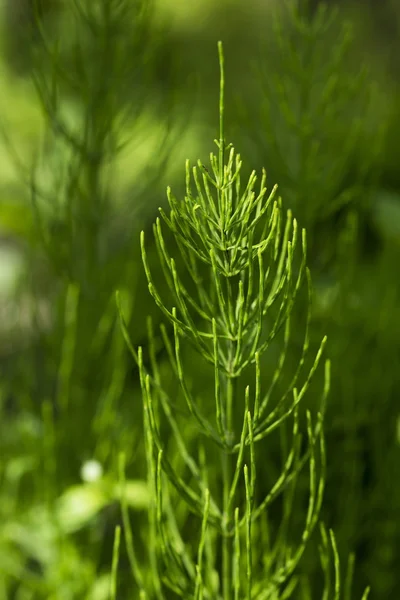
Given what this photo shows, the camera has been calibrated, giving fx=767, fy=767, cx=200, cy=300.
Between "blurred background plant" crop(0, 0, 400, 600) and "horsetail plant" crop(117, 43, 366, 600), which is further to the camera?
"blurred background plant" crop(0, 0, 400, 600)

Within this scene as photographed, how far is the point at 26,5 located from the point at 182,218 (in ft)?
13.9

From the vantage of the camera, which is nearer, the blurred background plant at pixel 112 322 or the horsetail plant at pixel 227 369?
the horsetail plant at pixel 227 369

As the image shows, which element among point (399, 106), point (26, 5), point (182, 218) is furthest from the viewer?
point (26, 5)

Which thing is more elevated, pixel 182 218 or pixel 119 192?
pixel 119 192

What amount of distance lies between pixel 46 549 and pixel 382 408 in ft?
1.71

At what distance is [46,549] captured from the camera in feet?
3.50

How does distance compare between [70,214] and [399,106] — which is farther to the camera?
[399,106]

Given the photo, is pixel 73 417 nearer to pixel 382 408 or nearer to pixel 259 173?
pixel 382 408

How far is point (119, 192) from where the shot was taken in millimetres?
3117

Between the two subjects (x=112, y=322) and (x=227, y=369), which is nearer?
(x=227, y=369)

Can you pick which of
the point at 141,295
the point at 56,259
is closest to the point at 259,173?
the point at 141,295

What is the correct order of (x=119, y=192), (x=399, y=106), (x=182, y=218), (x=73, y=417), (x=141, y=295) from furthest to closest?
(x=119, y=192) → (x=399, y=106) → (x=141, y=295) → (x=73, y=417) → (x=182, y=218)

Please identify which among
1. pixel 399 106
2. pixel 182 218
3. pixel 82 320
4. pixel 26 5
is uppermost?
pixel 26 5

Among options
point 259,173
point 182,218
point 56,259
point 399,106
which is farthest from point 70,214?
→ point 399,106
